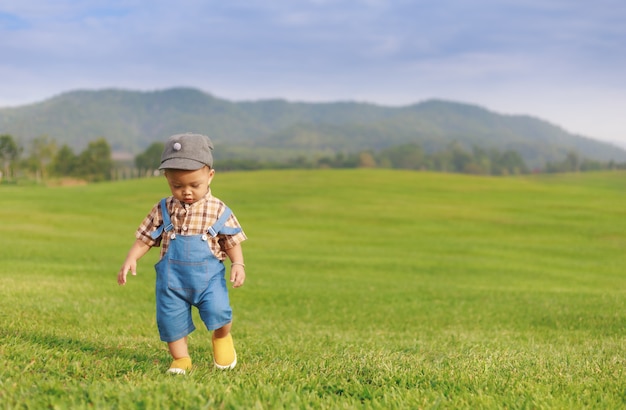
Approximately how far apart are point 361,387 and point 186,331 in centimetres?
198

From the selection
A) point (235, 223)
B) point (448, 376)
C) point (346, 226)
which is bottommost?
point (346, 226)

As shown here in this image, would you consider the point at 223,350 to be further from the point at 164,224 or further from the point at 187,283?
the point at 164,224

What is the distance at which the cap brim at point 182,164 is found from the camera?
5.67 metres

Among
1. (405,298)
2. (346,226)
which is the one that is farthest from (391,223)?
(405,298)

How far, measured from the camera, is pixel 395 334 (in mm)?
11953

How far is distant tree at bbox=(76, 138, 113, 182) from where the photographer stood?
5640 inches

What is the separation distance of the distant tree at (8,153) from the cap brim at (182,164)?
14411cm

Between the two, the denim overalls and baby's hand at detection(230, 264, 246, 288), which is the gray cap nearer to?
the denim overalls

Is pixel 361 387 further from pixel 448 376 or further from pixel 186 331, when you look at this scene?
pixel 186 331

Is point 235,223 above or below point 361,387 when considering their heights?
above

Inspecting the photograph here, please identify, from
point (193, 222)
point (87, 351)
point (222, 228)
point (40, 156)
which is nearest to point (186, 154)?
point (193, 222)

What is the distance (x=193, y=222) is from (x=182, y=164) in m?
0.59

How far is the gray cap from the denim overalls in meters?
0.57

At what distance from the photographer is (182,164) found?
5699 mm
